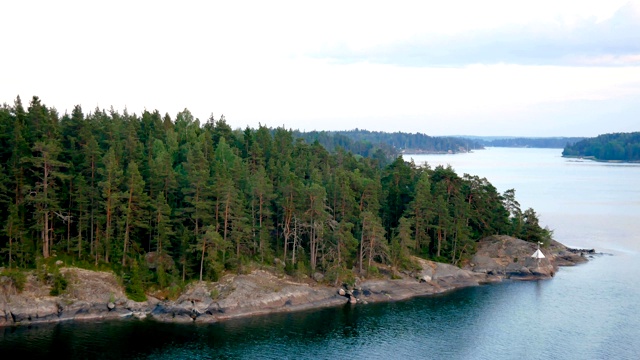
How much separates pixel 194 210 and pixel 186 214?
2720mm

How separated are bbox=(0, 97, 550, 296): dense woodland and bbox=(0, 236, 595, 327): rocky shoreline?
5.94ft

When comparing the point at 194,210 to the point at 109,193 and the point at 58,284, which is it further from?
the point at 58,284

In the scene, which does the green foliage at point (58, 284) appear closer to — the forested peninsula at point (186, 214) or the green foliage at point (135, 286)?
the forested peninsula at point (186, 214)

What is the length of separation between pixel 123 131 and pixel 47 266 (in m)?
24.4

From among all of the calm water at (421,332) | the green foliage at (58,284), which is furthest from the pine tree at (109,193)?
the calm water at (421,332)

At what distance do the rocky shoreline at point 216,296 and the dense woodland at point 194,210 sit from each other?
1.81m

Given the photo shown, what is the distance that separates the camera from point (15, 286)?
52250 millimetres

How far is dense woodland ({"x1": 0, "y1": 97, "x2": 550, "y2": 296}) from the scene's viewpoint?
189ft

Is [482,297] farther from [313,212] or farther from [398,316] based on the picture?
[313,212]

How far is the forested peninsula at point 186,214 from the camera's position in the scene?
187 feet

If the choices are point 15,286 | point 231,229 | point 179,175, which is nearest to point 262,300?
point 231,229

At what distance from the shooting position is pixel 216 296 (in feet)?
185

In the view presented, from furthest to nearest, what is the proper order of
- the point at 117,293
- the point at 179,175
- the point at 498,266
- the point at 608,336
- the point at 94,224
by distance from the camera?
the point at 498,266 < the point at 179,175 < the point at 94,224 < the point at 117,293 < the point at 608,336

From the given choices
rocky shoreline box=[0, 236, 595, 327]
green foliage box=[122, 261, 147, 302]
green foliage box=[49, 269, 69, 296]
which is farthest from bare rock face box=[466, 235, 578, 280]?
green foliage box=[49, 269, 69, 296]
